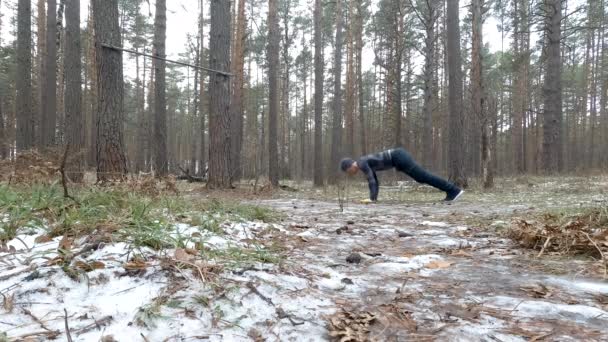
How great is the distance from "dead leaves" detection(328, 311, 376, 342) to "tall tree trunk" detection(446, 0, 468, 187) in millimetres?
8982

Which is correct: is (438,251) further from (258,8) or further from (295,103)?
(295,103)

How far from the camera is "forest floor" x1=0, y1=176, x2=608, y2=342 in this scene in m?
1.28

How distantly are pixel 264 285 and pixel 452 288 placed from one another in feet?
3.16

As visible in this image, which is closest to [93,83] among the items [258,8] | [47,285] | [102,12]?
[258,8]

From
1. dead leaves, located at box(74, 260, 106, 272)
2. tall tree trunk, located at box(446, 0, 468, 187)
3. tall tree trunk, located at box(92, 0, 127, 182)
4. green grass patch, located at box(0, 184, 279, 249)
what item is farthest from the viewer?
tall tree trunk, located at box(446, 0, 468, 187)

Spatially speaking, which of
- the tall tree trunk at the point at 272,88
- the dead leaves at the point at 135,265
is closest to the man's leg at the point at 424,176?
the dead leaves at the point at 135,265

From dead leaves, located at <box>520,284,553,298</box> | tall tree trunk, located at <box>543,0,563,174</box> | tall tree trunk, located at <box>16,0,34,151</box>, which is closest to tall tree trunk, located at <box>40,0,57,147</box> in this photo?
tall tree trunk, located at <box>16,0,34,151</box>

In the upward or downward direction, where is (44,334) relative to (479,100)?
downward

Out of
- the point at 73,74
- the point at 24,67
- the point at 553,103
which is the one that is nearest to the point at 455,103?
the point at 553,103

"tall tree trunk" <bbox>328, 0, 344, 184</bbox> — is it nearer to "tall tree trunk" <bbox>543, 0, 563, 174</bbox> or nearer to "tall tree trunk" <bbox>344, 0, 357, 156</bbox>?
"tall tree trunk" <bbox>344, 0, 357, 156</bbox>

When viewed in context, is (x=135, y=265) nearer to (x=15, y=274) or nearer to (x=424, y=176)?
(x=15, y=274)

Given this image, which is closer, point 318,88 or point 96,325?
point 96,325

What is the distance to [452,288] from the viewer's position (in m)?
1.82

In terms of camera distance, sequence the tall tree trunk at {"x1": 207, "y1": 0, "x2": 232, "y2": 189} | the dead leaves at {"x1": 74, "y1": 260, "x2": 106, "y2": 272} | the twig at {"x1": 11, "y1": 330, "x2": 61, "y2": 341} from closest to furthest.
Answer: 1. the twig at {"x1": 11, "y1": 330, "x2": 61, "y2": 341}
2. the dead leaves at {"x1": 74, "y1": 260, "x2": 106, "y2": 272}
3. the tall tree trunk at {"x1": 207, "y1": 0, "x2": 232, "y2": 189}
